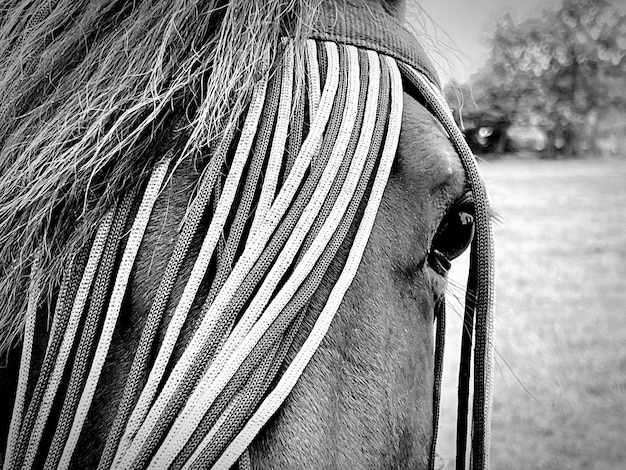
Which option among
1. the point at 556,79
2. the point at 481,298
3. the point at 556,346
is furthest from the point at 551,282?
the point at 556,79

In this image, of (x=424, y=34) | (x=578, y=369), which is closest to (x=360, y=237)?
(x=424, y=34)

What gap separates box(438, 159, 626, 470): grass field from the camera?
283cm

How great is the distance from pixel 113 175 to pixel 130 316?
18cm

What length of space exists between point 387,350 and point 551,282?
5626mm

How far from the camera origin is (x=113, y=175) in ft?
2.31

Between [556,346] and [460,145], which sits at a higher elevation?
[460,145]

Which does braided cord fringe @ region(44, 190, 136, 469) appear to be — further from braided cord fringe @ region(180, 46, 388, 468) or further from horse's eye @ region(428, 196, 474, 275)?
horse's eye @ region(428, 196, 474, 275)

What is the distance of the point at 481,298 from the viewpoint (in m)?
0.98

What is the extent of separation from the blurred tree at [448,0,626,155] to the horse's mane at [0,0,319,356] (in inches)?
463

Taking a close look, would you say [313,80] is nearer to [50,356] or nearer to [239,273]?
[239,273]

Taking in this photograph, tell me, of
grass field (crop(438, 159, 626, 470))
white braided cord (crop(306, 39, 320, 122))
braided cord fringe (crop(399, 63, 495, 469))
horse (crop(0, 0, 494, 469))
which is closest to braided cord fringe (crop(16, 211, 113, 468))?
Answer: horse (crop(0, 0, 494, 469))

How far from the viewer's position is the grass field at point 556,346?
283 centimetres

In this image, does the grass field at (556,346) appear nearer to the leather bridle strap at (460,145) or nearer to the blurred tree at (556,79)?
the leather bridle strap at (460,145)

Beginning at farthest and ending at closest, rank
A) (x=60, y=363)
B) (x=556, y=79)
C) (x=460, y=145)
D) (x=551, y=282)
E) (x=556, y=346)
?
(x=556, y=79)
(x=551, y=282)
(x=556, y=346)
(x=460, y=145)
(x=60, y=363)
